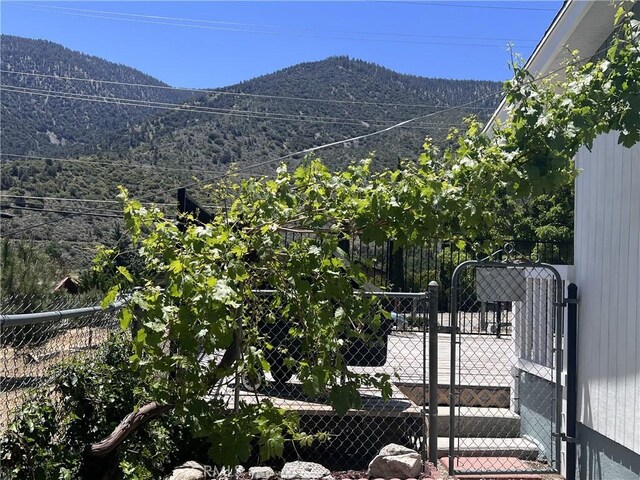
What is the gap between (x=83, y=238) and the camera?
27.5 meters

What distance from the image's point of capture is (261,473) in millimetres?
5695

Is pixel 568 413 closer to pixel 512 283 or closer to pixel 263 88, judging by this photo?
pixel 512 283

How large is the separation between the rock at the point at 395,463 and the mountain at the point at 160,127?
1882cm

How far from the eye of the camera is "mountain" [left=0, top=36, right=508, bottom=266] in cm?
2852

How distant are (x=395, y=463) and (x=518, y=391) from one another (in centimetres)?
189

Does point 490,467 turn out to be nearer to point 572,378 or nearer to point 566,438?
point 566,438

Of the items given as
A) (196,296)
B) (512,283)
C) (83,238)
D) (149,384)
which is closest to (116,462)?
(149,384)

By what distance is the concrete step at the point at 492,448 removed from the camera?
6.37m

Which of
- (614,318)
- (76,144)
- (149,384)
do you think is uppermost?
(76,144)

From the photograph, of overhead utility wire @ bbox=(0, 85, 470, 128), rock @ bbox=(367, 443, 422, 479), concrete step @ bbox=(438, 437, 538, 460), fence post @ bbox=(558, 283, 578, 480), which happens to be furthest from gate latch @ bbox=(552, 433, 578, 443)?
overhead utility wire @ bbox=(0, 85, 470, 128)

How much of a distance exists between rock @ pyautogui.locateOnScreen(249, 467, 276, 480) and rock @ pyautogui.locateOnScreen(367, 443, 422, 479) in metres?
0.82

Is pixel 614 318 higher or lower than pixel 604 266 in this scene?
lower

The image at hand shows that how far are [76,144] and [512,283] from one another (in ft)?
112

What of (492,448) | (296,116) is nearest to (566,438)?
(492,448)
